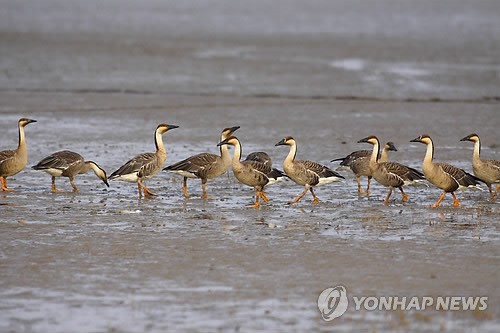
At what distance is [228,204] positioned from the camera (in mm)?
14422

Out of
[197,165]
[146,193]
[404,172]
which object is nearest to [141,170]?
[146,193]

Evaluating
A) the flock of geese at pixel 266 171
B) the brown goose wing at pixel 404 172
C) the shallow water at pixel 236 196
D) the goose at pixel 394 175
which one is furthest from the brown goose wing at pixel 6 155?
the brown goose wing at pixel 404 172

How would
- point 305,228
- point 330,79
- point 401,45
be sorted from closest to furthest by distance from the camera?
point 305,228
point 330,79
point 401,45

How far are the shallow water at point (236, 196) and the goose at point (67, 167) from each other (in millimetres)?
282

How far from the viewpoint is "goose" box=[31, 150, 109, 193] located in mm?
15211

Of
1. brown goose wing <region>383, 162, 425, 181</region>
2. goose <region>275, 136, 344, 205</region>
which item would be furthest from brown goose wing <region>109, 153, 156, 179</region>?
brown goose wing <region>383, 162, 425, 181</region>

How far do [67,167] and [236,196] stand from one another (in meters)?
2.56

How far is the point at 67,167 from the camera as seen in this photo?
15.2 meters

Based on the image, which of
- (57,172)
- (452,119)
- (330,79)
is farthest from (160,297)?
(330,79)

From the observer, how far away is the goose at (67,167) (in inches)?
599

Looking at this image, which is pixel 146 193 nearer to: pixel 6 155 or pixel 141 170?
pixel 141 170

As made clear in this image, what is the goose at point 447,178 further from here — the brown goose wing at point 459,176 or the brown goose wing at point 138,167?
the brown goose wing at point 138,167

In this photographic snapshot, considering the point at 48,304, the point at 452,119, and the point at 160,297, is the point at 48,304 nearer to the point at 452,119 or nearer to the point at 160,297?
the point at 160,297

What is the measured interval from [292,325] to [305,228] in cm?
381
